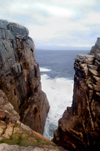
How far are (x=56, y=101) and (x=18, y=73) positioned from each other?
1630 cm

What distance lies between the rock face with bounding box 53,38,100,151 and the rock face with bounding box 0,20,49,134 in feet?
18.2

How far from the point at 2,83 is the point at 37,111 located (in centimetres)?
764

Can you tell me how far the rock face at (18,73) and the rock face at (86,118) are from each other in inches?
219

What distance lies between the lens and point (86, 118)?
980cm

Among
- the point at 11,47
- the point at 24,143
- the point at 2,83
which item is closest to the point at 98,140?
the point at 24,143

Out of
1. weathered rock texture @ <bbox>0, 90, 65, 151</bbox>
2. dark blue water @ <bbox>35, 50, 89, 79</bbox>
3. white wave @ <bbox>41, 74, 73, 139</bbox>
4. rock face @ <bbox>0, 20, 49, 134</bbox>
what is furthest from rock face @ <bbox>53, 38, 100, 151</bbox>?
dark blue water @ <bbox>35, 50, 89, 79</bbox>

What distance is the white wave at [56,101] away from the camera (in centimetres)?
1994

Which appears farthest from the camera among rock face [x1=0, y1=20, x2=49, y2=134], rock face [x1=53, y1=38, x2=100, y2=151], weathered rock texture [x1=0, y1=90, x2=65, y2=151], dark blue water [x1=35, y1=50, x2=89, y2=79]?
dark blue water [x1=35, y1=50, x2=89, y2=79]

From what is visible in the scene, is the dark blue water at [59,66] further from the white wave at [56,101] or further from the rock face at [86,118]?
the rock face at [86,118]

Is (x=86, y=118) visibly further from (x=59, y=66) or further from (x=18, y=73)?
(x=59, y=66)

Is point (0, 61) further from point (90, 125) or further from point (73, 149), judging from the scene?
point (73, 149)

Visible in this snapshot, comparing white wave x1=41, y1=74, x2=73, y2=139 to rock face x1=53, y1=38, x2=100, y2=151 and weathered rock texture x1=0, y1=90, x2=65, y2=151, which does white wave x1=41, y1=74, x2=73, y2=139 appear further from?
weathered rock texture x1=0, y1=90, x2=65, y2=151

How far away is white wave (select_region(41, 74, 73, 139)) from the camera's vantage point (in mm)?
19944

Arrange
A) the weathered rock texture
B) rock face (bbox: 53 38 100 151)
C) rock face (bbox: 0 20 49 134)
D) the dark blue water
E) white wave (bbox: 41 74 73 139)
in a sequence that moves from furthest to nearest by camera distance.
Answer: the dark blue water < white wave (bbox: 41 74 73 139) < rock face (bbox: 0 20 49 134) < rock face (bbox: 53 38 100 151) < the weathered rock texture
